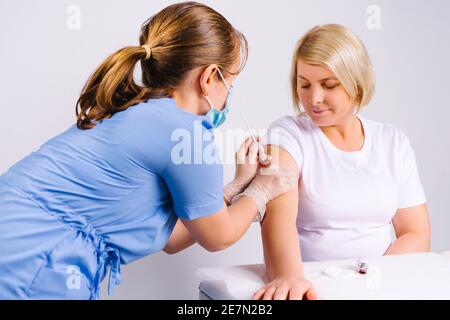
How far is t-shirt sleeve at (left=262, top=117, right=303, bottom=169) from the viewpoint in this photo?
5.56 ft

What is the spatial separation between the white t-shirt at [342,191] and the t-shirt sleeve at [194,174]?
34 centimetres

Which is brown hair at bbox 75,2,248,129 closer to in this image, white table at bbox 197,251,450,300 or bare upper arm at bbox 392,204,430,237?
white table at bbox 197,251,450,300

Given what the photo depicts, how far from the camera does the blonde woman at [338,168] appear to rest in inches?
64.5

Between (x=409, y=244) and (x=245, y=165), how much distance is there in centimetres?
51

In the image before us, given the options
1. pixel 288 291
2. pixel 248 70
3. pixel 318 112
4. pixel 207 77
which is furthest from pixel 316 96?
pixel 248 70

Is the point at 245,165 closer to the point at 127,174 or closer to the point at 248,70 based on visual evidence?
the point at 127,174

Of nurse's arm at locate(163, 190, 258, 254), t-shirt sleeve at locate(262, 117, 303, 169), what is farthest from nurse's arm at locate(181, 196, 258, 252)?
t-shirt sleeve at locate(262, 117, 303, 169)

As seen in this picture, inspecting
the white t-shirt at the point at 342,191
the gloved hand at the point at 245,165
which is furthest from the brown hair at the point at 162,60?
the white t-shirt at the point at 342,191

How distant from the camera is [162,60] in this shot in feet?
4.75

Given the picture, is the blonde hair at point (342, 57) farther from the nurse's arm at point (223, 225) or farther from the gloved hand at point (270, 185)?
the nurse's arm at point (223, 225)

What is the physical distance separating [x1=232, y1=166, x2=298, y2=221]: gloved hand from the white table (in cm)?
17

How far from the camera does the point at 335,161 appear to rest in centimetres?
171
